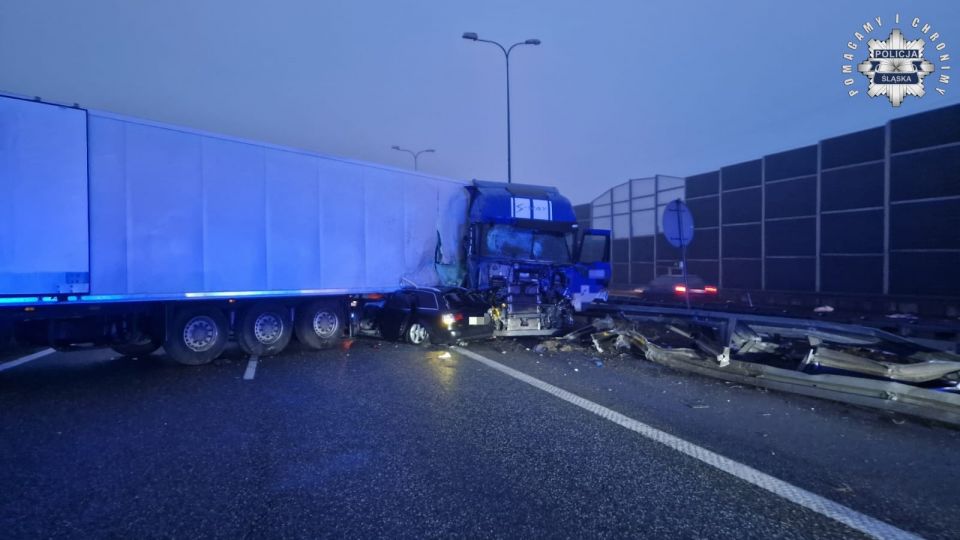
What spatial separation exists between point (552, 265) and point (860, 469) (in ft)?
25.5

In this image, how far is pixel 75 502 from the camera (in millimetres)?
3510

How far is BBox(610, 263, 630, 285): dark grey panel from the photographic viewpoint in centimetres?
3033

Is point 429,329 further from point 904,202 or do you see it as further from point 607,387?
point 904,202

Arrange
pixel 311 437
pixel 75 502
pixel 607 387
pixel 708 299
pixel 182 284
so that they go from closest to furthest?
pixel 75 502 → pixel 311 437 → pixel 607 387 → pixel 182 284 → pixel 708 299

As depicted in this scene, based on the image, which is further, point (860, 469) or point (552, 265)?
point (552, 265)

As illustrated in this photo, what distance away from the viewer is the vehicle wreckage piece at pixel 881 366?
5520mm

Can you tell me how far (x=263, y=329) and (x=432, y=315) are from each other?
317 cm

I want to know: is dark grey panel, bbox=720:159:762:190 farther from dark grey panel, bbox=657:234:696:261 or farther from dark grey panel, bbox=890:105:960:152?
dark grey panel, bbox=890:105:960:152

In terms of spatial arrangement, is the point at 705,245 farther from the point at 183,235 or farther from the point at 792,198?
the point at 183,235

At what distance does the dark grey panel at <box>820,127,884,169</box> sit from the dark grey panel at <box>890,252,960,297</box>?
3.37 metres

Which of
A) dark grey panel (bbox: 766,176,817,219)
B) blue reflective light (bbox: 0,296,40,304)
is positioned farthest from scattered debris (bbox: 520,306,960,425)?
dark grey panel (bbox: 766,176,817,219)

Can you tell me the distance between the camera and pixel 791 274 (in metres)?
19.6

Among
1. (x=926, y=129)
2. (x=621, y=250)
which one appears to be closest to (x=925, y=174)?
(x=926, y=129)

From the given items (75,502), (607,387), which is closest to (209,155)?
(75,502)
